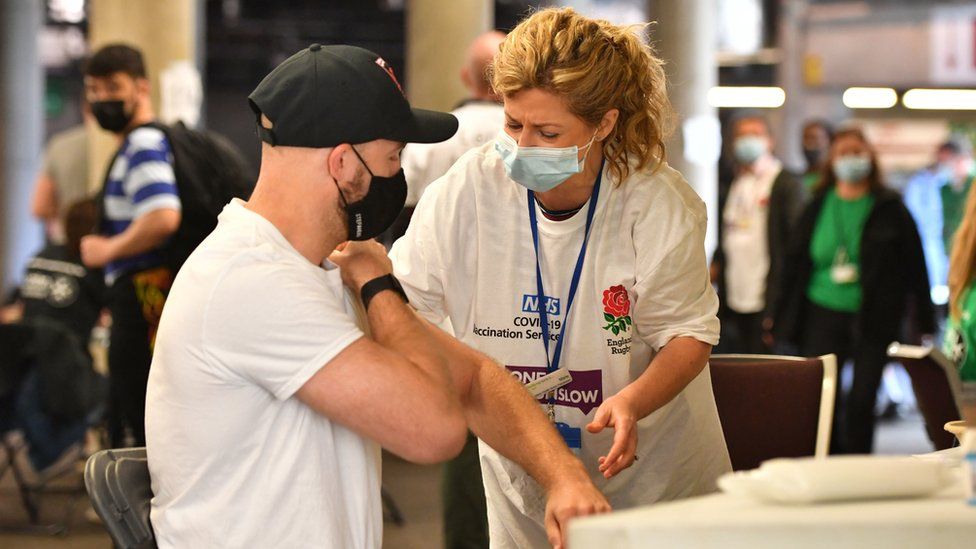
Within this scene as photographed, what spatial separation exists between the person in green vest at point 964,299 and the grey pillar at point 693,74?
4.22m

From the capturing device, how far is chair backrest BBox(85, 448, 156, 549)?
188cm

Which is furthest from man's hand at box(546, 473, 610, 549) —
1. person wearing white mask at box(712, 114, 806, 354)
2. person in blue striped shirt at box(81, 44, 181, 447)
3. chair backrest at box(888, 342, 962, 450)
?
person wearing white mask at box(712, 114, 806, 354)

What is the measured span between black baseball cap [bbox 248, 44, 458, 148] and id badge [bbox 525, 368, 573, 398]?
51 centimetres

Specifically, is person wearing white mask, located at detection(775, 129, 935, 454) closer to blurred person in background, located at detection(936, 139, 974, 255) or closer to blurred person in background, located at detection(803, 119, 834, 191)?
blurred person in background, located at detection(803, 119, 834, 191)

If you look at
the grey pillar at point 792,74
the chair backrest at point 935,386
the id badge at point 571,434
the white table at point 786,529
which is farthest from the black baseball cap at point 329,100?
the grey pillar at point 792,74

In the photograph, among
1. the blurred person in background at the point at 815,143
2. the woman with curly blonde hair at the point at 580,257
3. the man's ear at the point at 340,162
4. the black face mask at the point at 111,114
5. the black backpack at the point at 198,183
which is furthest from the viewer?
the blurred person in background at the point at 815,143

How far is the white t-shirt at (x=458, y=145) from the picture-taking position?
4.34 meters

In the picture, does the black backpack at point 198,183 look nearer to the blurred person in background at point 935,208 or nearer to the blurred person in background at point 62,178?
the blurred person in background at point 62,178

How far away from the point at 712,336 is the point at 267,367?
0.87 meters

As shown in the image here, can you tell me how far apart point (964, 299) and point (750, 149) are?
418 centimetres

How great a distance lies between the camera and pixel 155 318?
14.6 feet

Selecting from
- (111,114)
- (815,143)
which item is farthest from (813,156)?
(111,114)

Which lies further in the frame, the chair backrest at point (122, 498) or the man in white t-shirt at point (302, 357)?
the chair backrest at point (122, 498)

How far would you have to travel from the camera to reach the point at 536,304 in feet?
7.50
